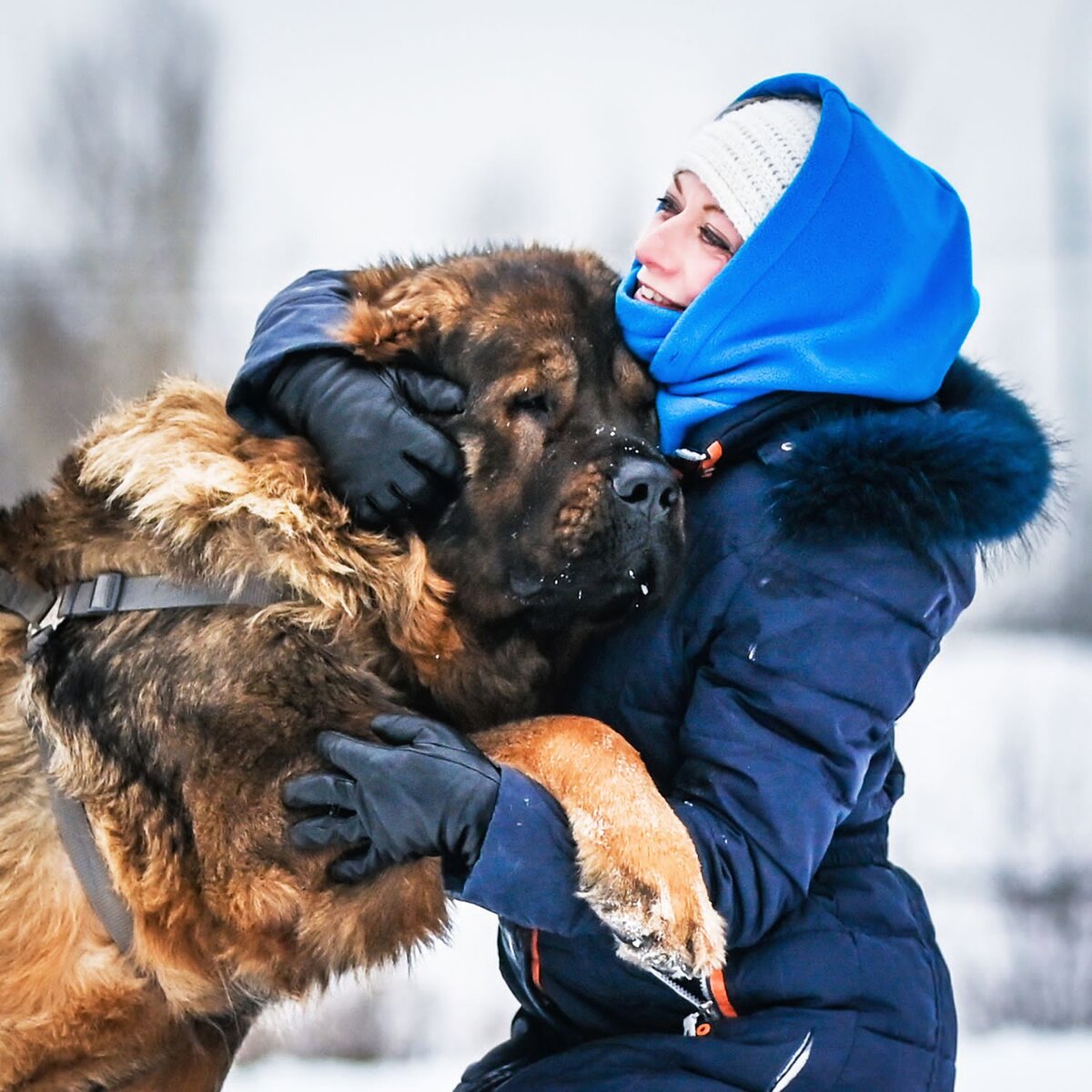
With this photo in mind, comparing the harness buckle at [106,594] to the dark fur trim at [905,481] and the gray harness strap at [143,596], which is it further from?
the dark fur trim at [905,481]

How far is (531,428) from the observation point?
7.65 feet

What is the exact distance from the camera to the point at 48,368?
721 centimetres

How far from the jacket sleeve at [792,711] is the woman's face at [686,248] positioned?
544mm

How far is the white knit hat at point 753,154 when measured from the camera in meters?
2.15

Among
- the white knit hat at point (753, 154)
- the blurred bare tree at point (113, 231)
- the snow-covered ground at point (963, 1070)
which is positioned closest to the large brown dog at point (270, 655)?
the white knit hat at point (753, 154)

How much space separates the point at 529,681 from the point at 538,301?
0.71m

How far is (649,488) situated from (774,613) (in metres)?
0.30

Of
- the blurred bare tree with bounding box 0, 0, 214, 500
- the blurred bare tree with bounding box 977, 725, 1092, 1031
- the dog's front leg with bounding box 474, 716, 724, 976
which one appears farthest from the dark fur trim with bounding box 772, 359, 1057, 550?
the blurred bare tree with bounding box 0, 0, 214, 500

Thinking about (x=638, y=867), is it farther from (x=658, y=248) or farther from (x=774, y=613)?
(x=658, y=248)

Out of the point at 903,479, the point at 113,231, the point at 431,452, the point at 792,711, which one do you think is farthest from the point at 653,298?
the point at 113,231

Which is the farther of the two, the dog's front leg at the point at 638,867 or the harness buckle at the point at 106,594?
the harness buckle at the point at 106,594

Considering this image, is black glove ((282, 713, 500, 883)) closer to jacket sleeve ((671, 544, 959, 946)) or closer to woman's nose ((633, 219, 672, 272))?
jacket sleeve ((671, 544, 959, 946))

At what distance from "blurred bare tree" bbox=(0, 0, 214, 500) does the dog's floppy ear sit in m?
4.89

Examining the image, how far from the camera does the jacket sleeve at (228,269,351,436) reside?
7.35 ft
